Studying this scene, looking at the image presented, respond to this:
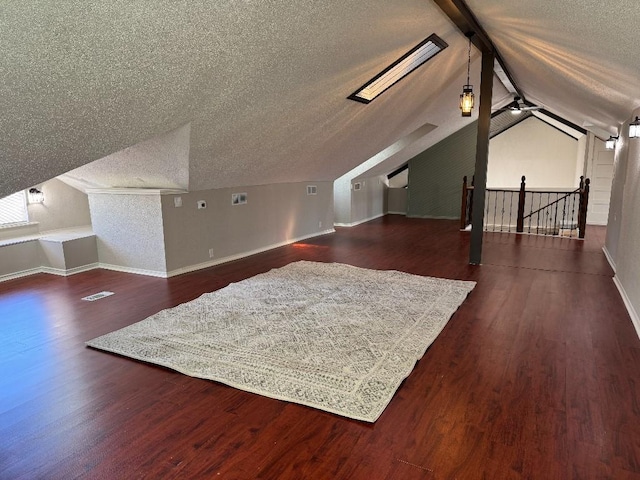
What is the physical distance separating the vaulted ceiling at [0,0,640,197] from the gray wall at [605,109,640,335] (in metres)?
0.52

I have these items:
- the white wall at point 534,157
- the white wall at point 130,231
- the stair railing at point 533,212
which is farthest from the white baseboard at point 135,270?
the white wall at point 534,157

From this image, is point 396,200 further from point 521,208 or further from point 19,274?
point 19,274

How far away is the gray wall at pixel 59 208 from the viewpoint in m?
6.47

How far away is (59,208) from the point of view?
6773 mm

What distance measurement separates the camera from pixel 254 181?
6.64 m

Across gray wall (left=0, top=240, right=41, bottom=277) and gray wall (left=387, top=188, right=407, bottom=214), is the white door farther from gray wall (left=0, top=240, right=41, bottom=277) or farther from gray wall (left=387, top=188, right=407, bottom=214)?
gray wall (left=0, top=240, right=41, bottom=277)

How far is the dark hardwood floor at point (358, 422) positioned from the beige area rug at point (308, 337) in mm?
119

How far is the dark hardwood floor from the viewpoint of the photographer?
2105 mm

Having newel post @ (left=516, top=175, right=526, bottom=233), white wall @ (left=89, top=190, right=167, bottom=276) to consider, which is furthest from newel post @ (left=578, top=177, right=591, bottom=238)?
white wall @ (left=89, top=190, right=167, bottom=276)

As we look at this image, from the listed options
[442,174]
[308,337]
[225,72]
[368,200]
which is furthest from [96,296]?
[442,174]

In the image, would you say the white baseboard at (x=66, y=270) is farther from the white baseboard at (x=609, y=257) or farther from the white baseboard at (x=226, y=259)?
the white baseboard at (x=609, y=257)

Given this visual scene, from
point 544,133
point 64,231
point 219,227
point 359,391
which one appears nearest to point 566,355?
point 359,391

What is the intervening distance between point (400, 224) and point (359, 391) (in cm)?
765

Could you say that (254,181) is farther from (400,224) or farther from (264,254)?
(400,224)
